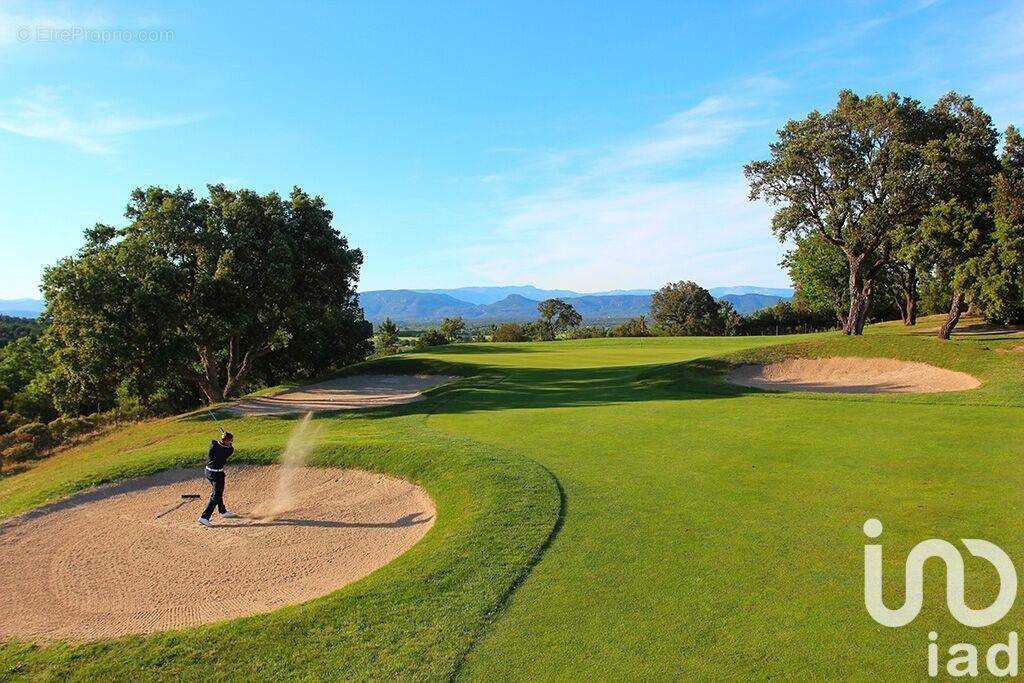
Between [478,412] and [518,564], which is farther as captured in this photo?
[478,412]

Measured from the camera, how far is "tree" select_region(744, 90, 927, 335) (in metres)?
32.6

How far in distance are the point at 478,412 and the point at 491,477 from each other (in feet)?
28.1

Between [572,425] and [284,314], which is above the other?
[284,314]

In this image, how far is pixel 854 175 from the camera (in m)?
33.9

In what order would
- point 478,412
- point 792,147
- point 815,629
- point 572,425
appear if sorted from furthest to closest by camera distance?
point 792,147 < point 478,412 < point 572,425 < point 815,629

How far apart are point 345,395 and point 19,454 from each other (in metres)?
12.7

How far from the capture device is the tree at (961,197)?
30891mm

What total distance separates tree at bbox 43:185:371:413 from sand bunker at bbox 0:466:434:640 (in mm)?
13858

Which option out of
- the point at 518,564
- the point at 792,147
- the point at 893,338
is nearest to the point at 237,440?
the point at 518,564

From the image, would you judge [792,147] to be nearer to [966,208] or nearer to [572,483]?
[966,208]

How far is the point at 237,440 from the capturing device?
18266 mm

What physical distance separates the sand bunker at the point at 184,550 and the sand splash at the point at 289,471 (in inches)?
6.5

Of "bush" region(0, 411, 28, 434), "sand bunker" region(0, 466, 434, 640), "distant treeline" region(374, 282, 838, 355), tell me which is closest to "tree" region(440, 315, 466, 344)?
"distant treeline" region(374, 282, 838, 355)

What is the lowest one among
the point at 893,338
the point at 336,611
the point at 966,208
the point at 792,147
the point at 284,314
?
the point at 336,611
